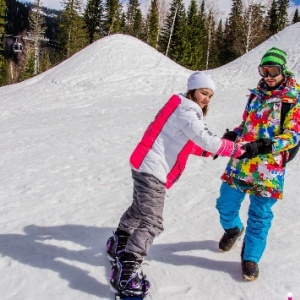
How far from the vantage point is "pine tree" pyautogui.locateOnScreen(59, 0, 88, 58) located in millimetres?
38031

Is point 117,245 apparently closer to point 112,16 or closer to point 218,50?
point 112,16

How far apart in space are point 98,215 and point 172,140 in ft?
6.61

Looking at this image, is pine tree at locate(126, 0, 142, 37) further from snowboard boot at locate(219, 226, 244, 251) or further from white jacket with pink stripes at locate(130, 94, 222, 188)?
white jacket with pink stripes at locate(130, 94, 222, 188)

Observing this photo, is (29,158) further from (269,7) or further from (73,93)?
(269,7)

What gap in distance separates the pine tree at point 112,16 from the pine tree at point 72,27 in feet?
10.0

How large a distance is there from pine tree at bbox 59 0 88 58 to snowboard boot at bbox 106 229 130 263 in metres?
37.4

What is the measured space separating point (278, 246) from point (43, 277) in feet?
7.12

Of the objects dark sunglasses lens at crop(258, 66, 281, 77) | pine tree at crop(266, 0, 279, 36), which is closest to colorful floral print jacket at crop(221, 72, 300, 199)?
dark sunglasses lens at crop(258, 66, 281, 77)

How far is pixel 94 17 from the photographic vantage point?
41312 millimetres

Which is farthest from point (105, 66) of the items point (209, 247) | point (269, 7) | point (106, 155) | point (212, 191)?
point (269, 7)

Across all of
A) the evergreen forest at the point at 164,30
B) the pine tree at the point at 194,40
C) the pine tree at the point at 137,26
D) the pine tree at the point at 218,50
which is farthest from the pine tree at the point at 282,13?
the pine tree at the point at 137,26

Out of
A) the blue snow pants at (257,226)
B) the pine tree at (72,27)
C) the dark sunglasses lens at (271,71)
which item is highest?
the pine tree at (72,27)

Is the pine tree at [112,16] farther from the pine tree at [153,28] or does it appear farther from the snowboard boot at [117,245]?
the snowboard boot at [117,245]

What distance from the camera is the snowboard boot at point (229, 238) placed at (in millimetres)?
3455
